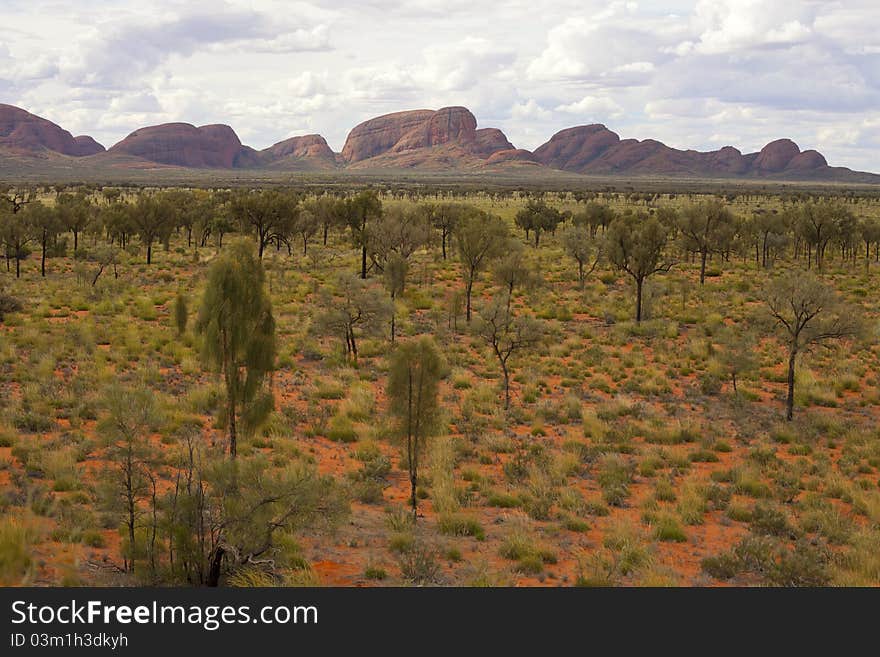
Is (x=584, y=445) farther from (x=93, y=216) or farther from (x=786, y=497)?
(x=93, y=216)

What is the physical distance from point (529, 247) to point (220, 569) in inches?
2101

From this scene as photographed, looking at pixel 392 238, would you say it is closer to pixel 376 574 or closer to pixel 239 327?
pixel 239 327

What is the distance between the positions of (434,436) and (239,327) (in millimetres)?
5664

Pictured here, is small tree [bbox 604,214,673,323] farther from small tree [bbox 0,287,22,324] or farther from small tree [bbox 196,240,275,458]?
small tree [bbox 0,287,22,324]

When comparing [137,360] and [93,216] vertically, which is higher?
[93,216]

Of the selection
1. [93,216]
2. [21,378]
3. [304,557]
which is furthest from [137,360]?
[93,216]

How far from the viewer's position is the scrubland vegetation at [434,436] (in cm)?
1060

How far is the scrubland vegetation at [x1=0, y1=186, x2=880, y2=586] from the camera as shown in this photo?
10602mm

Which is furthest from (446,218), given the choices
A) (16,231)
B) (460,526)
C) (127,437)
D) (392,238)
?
(127,437)

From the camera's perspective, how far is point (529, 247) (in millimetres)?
61281

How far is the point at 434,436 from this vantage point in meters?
16.7

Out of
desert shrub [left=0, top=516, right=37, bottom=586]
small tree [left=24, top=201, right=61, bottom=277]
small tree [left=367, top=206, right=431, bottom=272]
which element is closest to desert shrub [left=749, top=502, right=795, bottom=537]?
desert shrub [left=0, top=516, right=37, bottom=586]

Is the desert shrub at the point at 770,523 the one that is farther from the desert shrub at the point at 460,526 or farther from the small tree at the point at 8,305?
the small tree at the point at 8,305
